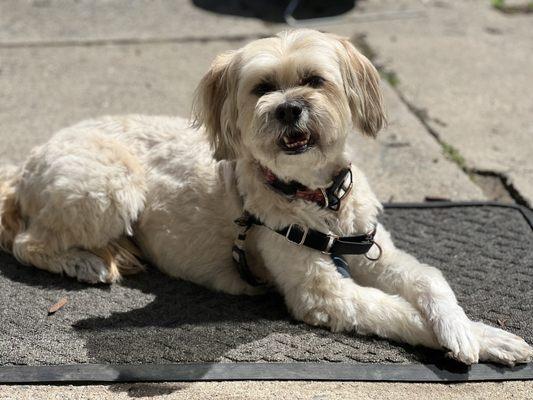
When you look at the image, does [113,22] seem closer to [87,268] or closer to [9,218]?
[9,218]

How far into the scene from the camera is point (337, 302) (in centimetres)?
374

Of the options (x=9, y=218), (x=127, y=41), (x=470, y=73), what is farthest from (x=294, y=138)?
(x=127, y=41)

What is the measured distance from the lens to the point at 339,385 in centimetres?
345

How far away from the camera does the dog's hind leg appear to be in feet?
13.9

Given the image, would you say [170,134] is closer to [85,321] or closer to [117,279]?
[117,279]

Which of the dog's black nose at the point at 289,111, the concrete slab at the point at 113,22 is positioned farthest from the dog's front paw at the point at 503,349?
the concrete slab at the point at 113,22

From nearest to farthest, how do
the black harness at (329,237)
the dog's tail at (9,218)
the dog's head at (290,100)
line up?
1. the dog's head at (290,100)
2. the black harness at (329,237)
3. the dog's tail at (9,218)

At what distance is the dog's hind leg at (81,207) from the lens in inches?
167

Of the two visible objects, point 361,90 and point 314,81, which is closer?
point 314,81

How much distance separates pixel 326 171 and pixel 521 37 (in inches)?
198

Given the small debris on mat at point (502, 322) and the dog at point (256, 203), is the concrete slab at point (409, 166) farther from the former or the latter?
the small debris on mat at point (502, 322)

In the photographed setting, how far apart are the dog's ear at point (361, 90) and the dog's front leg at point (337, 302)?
2.36ft

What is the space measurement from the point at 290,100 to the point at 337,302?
3.30ft

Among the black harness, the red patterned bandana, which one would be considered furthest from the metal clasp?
the red patterned bandana
